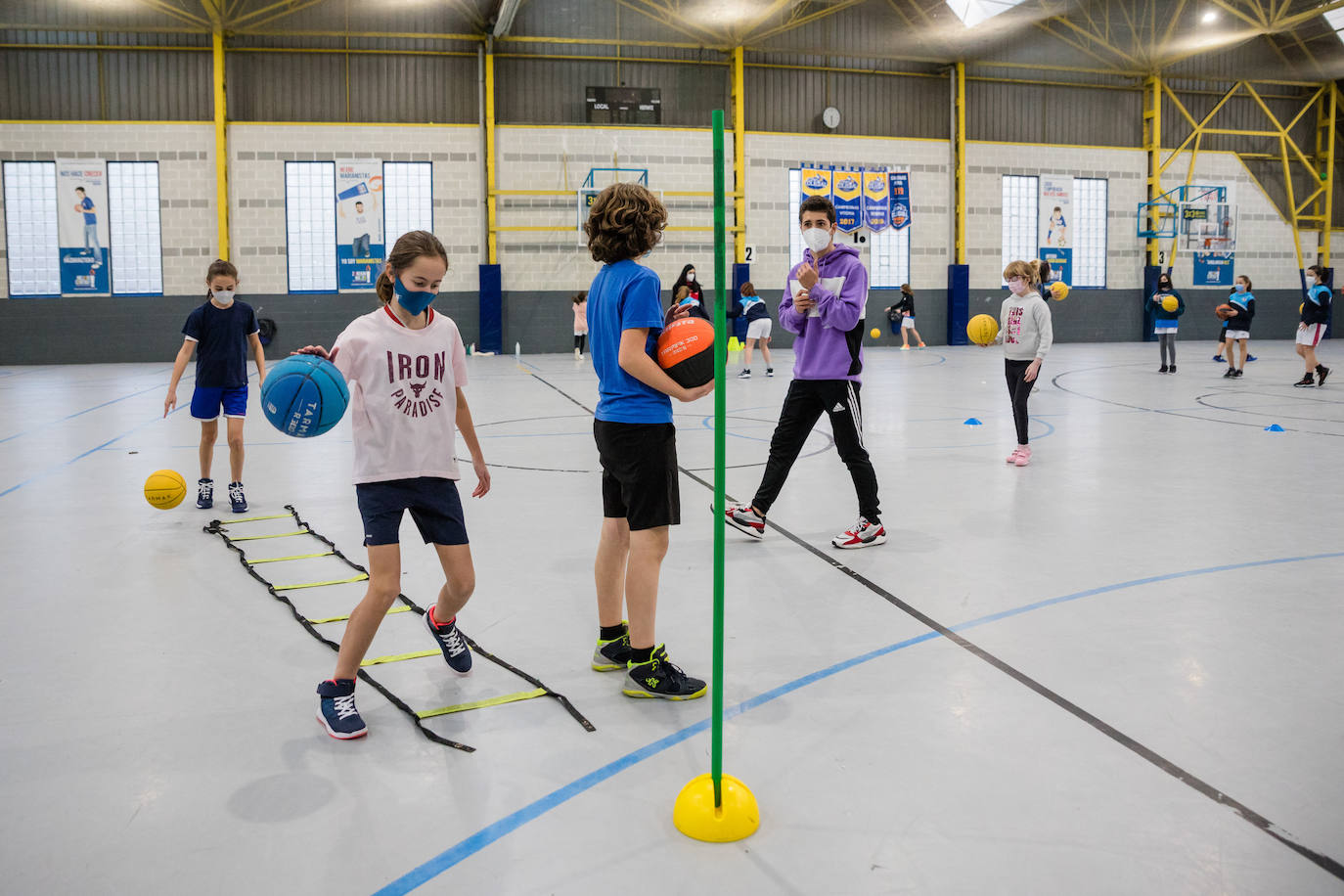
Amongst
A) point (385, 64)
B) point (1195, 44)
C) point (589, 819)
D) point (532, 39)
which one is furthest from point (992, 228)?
point (589, 819)

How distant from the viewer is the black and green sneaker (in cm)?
388

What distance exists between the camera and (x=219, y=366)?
6.57 meters

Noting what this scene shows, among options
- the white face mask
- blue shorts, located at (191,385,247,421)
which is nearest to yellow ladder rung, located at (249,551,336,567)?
blue shorts, located at (191,385,247,421)

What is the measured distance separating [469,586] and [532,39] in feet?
69.9

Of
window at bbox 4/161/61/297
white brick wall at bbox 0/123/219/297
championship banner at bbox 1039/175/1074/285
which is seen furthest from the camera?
championship banner at bbox 1039/175/1074/285

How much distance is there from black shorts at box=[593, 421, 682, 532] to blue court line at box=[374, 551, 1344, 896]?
0.72m

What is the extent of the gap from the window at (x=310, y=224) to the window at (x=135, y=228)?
2737 mm

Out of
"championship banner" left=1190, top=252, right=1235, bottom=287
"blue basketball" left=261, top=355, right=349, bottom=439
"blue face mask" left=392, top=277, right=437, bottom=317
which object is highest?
"championship banner" left=1190, top=252, right=1235, bottom=287

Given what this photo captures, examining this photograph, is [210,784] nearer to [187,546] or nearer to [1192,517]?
[187,546]

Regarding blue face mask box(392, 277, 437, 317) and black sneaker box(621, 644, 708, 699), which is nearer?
blue face mask box(392, 277, 437, 317)

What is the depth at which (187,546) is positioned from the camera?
19.0ft

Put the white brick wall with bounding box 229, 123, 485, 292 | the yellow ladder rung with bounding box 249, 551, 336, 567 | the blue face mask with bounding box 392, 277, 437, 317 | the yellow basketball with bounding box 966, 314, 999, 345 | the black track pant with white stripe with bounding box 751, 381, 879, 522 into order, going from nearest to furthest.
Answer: the blue face mask with bounding box 392, 277, 437, 317, the yellow ladder rung with bounding box 249, 551, 336, 567, the black track pant with white stripe with bounding box 751, 381, 879, 522, the yellow basketball with bounding box 966, 314, 999, 345, the white brick wall with bounding box 229, 123, 485, 292

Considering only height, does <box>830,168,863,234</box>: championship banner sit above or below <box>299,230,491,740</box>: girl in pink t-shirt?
above

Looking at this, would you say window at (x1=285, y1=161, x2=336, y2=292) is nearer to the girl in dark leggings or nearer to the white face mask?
the girl in dark leggings
